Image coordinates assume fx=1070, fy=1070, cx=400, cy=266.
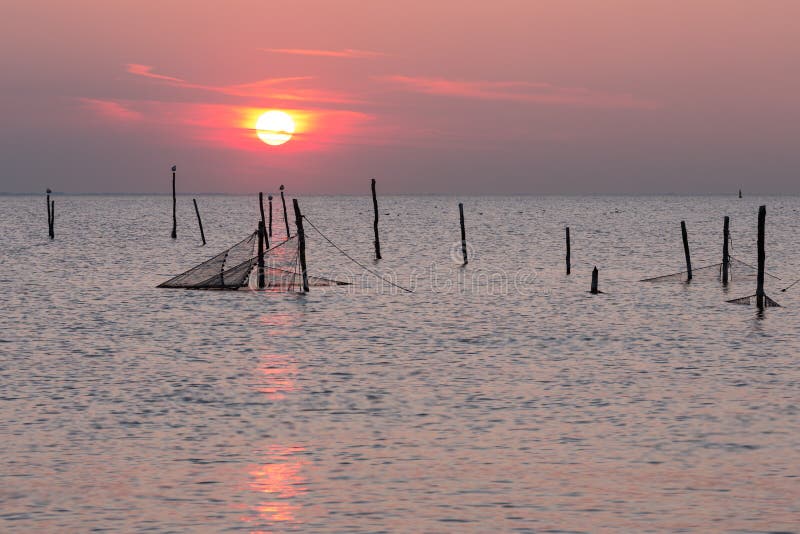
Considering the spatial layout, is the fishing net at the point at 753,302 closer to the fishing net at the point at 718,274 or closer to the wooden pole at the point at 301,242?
the fishing net at the point at 718,274

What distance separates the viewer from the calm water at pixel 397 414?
11930mm

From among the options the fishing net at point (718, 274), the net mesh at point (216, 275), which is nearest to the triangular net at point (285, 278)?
the net mesh at point (216, 275)

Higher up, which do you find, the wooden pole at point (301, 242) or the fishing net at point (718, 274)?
the wooden pole at point (301, 242)

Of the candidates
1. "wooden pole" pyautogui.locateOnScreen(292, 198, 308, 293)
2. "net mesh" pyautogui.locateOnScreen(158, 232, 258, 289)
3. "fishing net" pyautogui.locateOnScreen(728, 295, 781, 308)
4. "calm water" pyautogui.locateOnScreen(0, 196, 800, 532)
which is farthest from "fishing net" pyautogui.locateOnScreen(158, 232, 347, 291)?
"fishing net" pyautogui.locateOnScreen(728, 295, 781, 308)

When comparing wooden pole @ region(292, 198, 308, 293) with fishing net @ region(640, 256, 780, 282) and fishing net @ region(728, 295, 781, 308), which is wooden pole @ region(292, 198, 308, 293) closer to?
fishing net @ region(640, 256, 780, 282)

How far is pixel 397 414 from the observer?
1727cm

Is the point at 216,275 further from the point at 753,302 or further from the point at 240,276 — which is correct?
the point at 753,302

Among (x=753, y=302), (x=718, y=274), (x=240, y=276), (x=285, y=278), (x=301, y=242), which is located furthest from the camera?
(x=718, y=274)

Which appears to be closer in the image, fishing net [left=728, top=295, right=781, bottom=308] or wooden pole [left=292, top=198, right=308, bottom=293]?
fishing net [left=728, top=295, right=781, bottom=308]

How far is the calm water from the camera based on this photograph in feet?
39.1

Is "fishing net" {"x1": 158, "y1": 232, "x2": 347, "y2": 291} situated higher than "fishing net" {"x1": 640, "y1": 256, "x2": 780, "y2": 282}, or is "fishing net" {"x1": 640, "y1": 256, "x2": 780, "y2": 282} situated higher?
"fishing net" {"x1": 158, "y1": 232, "x2": 347, "y2": 291}

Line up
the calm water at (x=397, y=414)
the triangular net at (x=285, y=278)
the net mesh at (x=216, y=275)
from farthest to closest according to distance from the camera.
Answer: the triangular net at (x=285, y=278), the net mesh at (x=216, y=275), the calm water at (x=397, y=414)

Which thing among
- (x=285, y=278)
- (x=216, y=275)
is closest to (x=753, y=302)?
(x=285, y=278)

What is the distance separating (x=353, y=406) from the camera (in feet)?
59.1
